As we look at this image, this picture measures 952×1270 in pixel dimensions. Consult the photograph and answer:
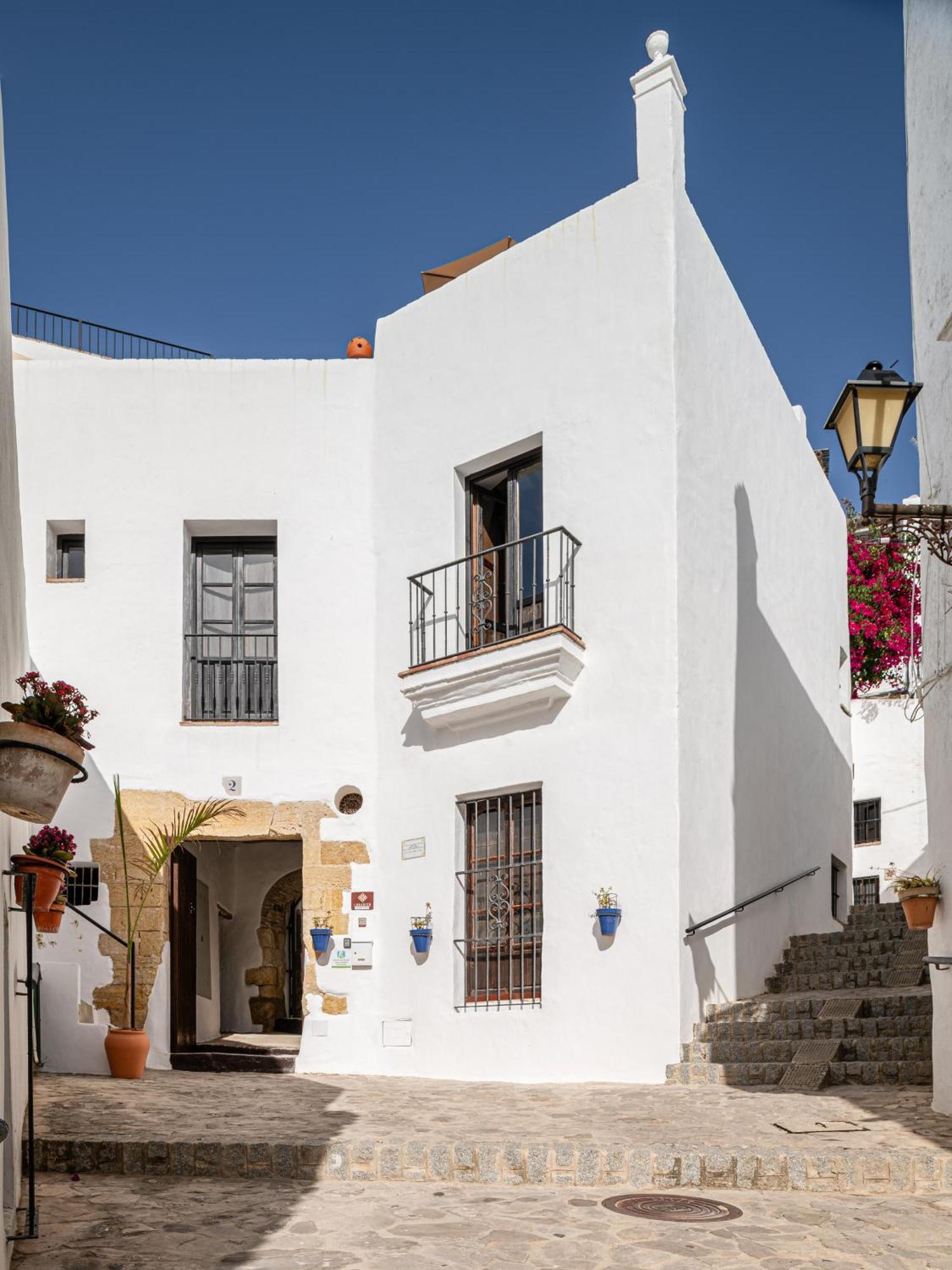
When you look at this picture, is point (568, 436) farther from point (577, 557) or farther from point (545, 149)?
point (545, 149)

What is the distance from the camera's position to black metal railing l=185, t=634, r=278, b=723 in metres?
11.9

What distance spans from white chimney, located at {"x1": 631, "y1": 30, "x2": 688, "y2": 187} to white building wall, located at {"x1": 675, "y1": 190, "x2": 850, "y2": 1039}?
0.25 meters

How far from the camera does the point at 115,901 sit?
11289mm

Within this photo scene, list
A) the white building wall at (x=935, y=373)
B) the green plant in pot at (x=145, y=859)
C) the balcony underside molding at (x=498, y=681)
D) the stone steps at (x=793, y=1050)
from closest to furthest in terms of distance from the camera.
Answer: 1. the white building wall at (x=935, y=373)
2. the stone steps at (x=793, y=1050)
3. the balcony underside molding at (x=498, y=681)
4. the green plant in pot at (x=145, y=859)

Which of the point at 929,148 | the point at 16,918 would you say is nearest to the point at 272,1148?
the point at 16,918

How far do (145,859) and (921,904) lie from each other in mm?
6281

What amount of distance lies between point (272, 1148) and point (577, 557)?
16.6 ft

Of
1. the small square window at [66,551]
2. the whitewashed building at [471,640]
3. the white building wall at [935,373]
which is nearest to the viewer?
the white building wall at [935,373]

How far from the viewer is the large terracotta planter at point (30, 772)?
4.54 m

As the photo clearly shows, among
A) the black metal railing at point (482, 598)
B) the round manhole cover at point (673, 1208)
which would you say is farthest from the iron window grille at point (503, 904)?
the round manhole cover at point (673, 1208)

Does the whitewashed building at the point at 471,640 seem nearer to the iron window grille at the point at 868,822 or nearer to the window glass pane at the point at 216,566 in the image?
the window glass pane at the point at 216,566

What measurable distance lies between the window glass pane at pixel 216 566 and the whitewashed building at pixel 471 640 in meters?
0.04

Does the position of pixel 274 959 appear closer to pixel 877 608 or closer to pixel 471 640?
pixel 471 640

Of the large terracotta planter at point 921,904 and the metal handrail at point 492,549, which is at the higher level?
the metal handrail at point 492,549
